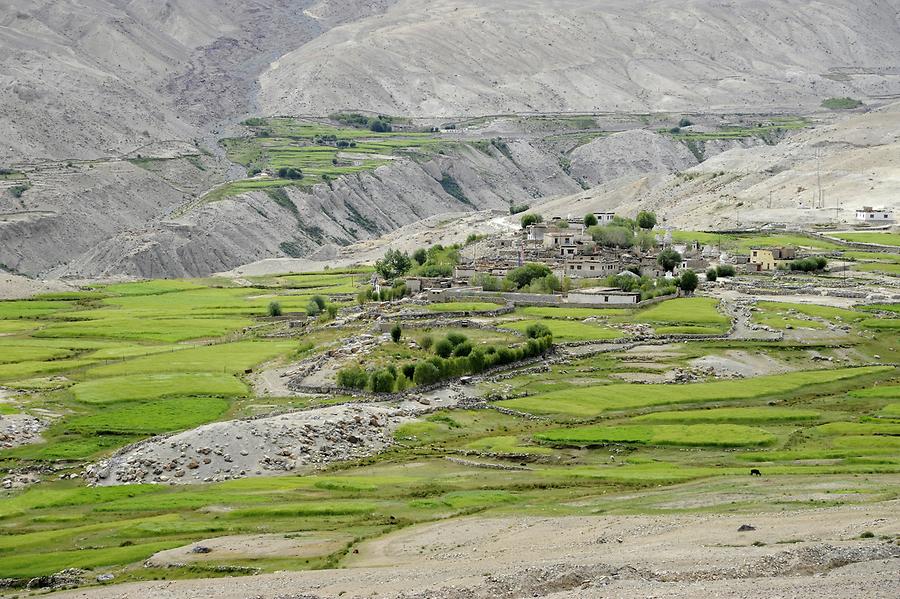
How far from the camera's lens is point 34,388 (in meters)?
73.2

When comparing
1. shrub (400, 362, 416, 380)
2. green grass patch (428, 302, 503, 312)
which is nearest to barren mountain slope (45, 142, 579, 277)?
green grass patch (428, 302, 503, 312)

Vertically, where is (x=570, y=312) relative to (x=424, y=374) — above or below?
above

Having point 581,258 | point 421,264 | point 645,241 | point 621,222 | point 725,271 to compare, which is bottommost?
point 725,271

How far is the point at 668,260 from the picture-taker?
4434 inches

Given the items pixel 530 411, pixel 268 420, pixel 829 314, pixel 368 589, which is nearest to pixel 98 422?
pixel 268 420

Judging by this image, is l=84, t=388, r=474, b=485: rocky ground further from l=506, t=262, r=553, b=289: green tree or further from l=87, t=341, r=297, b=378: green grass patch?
l=506, t=262, r=553, b=289: green tree

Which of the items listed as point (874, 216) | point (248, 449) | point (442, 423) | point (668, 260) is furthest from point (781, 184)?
point (248, 449)

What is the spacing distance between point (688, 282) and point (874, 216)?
49.4 m

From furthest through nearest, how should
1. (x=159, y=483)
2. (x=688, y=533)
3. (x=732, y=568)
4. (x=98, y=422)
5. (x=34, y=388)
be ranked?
(x=34, y=388), (x=98, y=422), (x=159, y=483), (x=688, y=533), (x=732, y=568)

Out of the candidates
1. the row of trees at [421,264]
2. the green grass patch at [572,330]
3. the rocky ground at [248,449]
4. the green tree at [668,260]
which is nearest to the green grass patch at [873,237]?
the green tree at [668,260]

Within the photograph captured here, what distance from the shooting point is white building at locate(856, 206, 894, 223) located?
470 feet

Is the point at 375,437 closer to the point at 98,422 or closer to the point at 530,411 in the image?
the point at 530,411

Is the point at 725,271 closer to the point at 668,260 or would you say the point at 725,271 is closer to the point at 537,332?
the point at 668,260

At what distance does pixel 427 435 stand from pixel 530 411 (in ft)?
21.1
